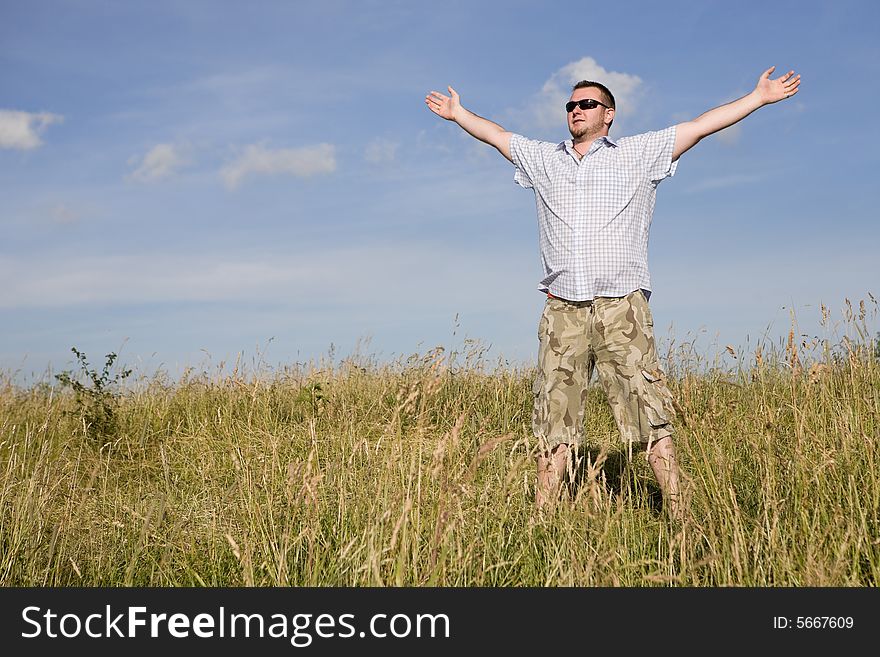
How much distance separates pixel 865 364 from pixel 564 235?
4.03m

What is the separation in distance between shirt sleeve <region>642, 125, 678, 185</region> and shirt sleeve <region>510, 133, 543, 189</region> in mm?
653

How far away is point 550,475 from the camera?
13.0 ft

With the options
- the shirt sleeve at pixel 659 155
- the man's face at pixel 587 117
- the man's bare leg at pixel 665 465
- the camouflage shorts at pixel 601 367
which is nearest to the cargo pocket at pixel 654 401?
the camouflage shorts at pixel 601 367

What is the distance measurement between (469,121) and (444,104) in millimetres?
272

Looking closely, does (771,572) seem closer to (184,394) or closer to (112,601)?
(112,601)

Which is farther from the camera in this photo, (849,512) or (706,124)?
(706,124)

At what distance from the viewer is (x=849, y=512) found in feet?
11.3

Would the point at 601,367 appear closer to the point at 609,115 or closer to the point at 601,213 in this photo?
the point at 601,213

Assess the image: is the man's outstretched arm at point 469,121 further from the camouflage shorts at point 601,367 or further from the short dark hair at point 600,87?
the camouflage shorts at point 601,367

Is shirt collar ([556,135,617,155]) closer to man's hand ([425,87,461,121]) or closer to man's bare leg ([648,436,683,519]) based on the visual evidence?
man's hand ([425,87,461,121])

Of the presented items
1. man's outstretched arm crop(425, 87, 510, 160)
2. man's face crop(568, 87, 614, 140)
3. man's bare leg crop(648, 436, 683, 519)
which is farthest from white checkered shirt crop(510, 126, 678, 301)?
man's bare leg crop(648, 436, 683, 519)

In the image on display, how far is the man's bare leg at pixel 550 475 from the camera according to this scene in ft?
11.7

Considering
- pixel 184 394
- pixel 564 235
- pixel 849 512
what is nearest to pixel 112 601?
pixel 564 235

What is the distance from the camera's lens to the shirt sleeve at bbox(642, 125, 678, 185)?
4.43 meters
